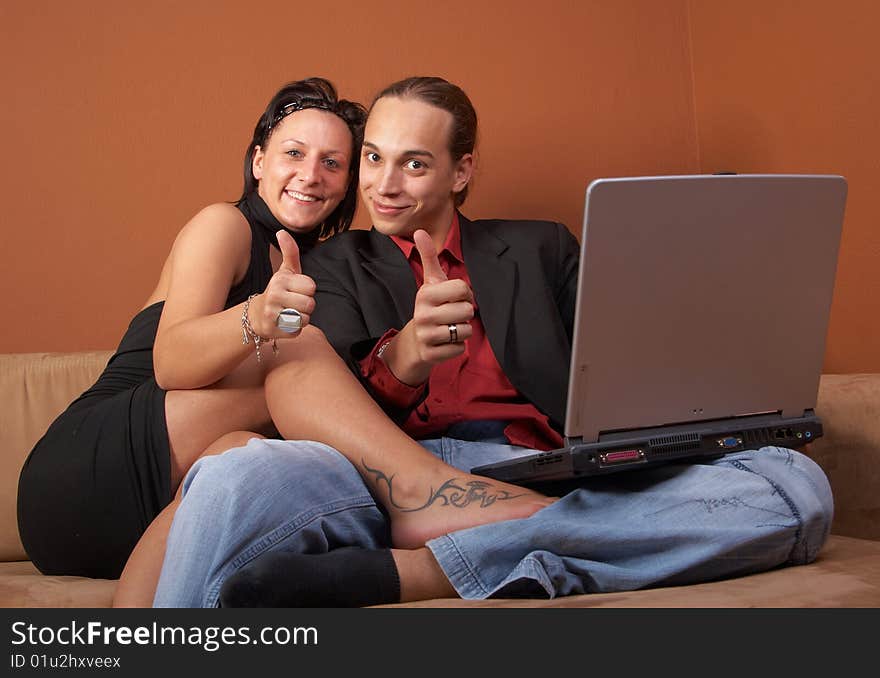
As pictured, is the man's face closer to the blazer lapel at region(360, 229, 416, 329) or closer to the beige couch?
the blazer lapel at region(360, 229, 416, 329)

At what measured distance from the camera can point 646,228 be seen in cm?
119

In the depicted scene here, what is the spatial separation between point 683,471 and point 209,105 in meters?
1.46

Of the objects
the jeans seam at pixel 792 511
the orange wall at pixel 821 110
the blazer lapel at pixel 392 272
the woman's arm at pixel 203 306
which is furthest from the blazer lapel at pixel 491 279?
the orange wall at pixel 821 110

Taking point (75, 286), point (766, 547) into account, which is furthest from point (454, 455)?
point (75, 286)

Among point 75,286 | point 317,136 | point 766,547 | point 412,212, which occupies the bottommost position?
point 766,547

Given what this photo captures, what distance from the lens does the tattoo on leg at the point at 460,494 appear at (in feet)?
4.25

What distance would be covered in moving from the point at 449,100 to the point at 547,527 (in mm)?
938

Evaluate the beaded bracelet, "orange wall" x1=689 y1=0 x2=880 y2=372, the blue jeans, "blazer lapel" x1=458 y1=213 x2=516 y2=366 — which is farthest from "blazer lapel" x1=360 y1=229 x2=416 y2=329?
"orange wall" x1=689 y1=0 x2=880 y2=372

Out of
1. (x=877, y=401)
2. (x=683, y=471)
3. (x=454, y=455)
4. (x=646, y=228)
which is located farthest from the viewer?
(x=877, y=401)

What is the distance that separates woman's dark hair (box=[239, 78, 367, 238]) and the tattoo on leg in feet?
2.84
